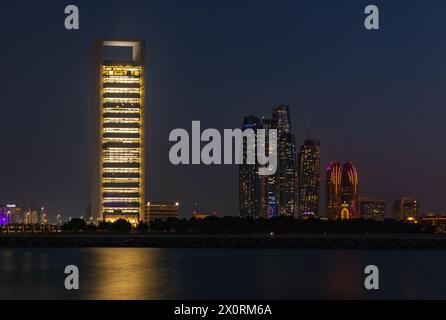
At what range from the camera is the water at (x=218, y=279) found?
88.4m

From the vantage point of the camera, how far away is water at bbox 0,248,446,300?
8838cm

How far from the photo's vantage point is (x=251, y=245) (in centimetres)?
19625

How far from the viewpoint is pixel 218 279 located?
105 m
